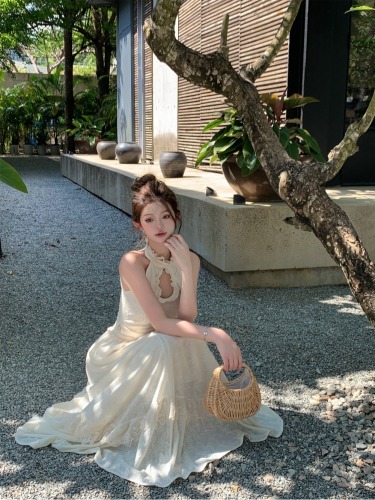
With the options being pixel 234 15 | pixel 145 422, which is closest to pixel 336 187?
pixel 234 15

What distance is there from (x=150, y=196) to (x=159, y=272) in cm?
35

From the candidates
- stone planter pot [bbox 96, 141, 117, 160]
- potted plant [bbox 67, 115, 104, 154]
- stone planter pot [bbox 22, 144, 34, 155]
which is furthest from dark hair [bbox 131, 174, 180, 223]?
stone planter pot [bbox 22, 144, 34, 155]

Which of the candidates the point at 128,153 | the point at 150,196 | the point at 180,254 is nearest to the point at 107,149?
the point at 128,153

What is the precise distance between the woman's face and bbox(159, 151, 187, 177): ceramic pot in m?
5.37

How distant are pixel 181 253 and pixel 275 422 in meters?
0.96

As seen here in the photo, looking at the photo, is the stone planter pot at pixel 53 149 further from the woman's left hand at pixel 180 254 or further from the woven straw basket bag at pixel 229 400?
the woven straw basket bag at pixel 229 400

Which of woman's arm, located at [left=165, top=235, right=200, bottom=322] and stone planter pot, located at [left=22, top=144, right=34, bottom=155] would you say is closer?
woman's arm, located at [left=165, top=235, right=200, bottom=322]

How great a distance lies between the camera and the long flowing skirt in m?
2.52

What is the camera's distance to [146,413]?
8.45 feet

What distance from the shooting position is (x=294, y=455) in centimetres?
261

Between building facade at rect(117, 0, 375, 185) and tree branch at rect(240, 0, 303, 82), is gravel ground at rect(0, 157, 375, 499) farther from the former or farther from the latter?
building facade at rect(117, 0, 375, 185)

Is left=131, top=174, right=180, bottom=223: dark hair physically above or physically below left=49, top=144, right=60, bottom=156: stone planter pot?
above

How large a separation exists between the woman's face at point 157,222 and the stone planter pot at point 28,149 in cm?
2127

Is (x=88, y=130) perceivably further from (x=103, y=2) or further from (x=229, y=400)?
(x=229, y=400)
